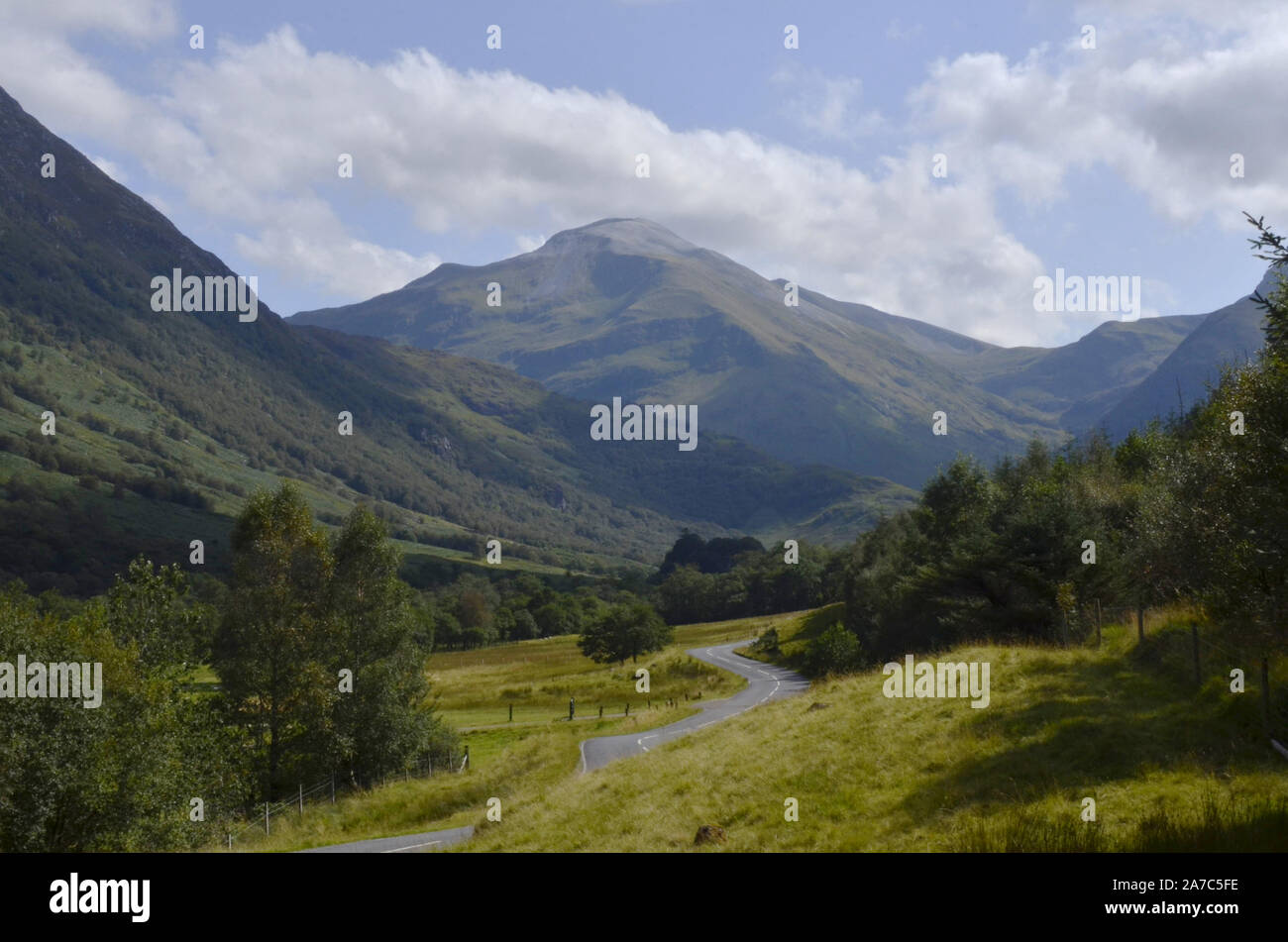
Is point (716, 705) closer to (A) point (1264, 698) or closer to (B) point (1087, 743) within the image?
(B) point (1087, 743)

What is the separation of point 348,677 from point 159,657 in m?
10.7

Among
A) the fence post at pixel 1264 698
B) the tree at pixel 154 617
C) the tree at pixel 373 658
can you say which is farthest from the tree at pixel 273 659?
the fence post at pixel 1264 698

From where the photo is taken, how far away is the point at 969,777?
21.0 metres

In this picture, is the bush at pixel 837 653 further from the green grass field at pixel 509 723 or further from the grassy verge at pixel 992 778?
the grassy verge at pixel 992 778

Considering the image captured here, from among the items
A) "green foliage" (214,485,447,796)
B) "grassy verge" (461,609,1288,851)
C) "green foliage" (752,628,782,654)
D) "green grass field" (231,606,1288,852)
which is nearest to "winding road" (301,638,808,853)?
"green grass field" (231,606,1288,852)

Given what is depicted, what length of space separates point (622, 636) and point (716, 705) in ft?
182

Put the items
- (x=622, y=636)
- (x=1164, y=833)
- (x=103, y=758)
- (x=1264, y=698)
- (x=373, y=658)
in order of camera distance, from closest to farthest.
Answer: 1. (x=1164, y=833)
2. (x=1264, y=698)
3. (x=103, y=758)
4. (x=373, y=658)
5. (x=622, y=636)

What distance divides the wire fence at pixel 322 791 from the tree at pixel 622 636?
215ft

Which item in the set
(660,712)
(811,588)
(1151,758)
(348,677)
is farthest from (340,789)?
(811,588)

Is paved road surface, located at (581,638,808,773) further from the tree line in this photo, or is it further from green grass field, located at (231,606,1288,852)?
the tree line

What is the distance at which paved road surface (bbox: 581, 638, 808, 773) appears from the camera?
4725 cm

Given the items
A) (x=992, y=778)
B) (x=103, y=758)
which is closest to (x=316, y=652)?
(x=103, y=758)

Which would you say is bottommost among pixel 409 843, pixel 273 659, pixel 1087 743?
pixel 409 843

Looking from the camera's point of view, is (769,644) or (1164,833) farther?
(769,644)
